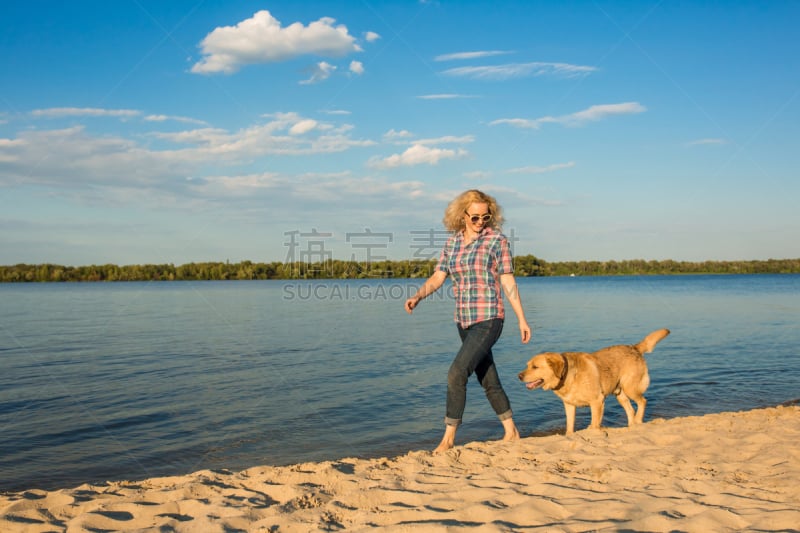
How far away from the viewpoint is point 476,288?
558 cm

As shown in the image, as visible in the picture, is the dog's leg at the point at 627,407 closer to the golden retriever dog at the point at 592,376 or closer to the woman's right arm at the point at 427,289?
the golden retriever dog at the point at 592,376

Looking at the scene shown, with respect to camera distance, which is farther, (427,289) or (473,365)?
(427,289)

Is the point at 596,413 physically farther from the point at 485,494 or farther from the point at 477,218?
the point at 485,494

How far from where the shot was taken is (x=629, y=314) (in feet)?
82.6

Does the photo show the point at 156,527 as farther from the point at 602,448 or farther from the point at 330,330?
the point at 330,330

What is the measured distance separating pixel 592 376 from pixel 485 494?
306 centimetres

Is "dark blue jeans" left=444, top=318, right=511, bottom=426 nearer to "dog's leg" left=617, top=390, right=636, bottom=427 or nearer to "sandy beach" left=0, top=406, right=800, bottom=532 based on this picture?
"sandy beach" left=0, top=406, right=800, bottom=532

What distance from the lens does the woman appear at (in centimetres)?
555

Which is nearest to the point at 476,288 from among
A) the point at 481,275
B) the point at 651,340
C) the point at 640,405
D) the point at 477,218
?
the point at 481,275

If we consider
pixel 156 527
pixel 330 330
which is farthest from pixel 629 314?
pixel 156 527

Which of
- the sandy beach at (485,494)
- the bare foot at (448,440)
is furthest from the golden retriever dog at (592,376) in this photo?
the bare foot at (448,440)

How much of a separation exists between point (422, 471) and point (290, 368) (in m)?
7.77

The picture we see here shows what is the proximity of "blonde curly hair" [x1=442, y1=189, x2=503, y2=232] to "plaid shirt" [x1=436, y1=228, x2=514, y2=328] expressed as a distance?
0.65 feet

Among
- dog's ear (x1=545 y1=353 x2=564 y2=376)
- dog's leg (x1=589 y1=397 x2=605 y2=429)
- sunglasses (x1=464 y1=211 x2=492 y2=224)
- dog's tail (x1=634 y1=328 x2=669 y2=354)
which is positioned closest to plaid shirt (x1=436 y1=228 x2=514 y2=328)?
sunglasses (x1=464 y1=211 x2=492 y2=224)
